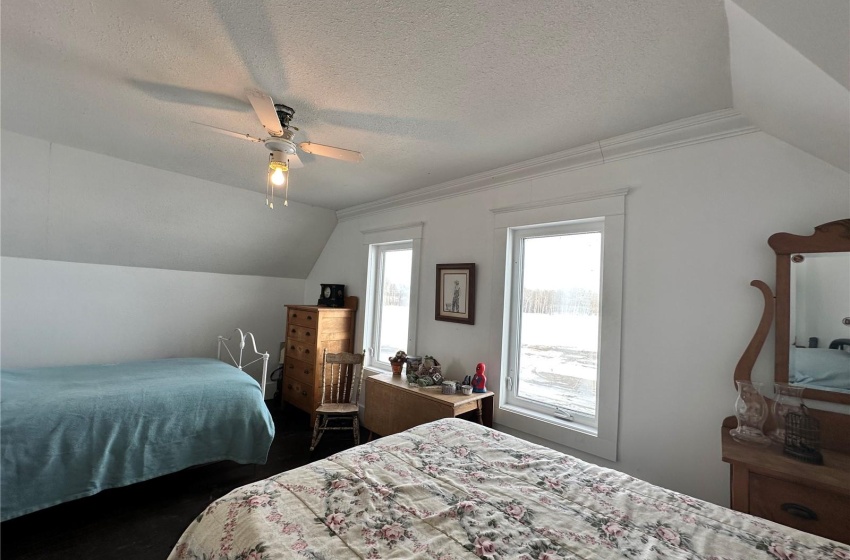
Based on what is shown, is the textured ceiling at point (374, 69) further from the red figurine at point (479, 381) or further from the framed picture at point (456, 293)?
the red figurine at point (479, 381)

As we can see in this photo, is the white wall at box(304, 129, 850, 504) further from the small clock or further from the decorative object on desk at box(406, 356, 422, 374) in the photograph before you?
the small clock

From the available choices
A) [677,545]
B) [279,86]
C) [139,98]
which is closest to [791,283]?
[677,545]

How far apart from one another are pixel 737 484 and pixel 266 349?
15.1 feet

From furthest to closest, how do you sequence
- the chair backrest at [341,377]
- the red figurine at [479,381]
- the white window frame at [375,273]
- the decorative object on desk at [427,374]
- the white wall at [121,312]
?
the white window frame at [375,273] → the chair backrest at [341,377] → the white wall at [121,312] → the decorative object on desk at [427,374] → the red figurine at [479,381]

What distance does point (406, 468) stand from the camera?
4.49ft

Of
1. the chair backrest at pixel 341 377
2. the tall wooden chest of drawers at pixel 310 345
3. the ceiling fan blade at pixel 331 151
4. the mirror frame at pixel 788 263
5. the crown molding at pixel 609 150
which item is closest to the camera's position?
the mirror frame at pixel 788 263

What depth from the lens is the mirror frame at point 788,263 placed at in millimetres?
1497

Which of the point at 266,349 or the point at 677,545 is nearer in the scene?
the point at 677,545

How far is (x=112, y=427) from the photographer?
211cm

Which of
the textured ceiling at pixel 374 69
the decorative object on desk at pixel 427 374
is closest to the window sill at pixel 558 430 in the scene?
the decorative object on desk at pixel 427 374

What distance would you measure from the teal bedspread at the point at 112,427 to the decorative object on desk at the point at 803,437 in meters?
2.96

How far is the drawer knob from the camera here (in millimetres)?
1256

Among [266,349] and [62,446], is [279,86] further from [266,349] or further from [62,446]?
[266,349]

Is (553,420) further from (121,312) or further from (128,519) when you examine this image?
(121,312)
